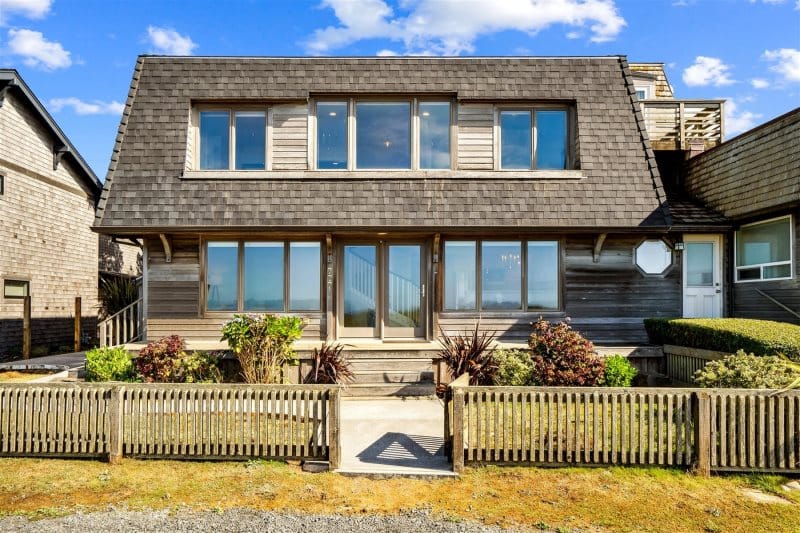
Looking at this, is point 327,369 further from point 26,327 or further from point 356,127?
point 26,327

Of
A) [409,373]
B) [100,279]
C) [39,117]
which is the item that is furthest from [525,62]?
[100,279]

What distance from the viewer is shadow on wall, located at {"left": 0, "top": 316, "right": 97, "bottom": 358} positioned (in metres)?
12.7

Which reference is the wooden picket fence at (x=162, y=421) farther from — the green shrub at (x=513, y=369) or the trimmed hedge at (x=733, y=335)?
the trimmed hedge at (x=733, y=335)

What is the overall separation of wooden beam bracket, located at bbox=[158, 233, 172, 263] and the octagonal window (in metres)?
9.39

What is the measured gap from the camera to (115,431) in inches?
219

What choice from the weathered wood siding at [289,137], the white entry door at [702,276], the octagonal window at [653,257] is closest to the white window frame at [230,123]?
the weathered wood siding at [289,137]

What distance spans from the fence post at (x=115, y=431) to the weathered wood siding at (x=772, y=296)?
36.1 feet

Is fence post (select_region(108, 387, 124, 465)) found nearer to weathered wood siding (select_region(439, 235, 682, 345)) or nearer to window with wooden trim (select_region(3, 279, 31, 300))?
weathered wood siding (select_region(439, 235, 682, 345))

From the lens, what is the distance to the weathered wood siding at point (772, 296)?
Result: 30.2 feet

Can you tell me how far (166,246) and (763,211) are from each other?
38.2ft

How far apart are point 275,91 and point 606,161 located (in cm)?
676

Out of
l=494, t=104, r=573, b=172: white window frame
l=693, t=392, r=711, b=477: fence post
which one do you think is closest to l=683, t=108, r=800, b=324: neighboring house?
l=494, t=104, r=573, b=172: white window frame

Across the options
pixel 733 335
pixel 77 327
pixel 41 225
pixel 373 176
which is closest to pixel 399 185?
pixel 373 176

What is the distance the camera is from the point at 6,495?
4.80 metres
